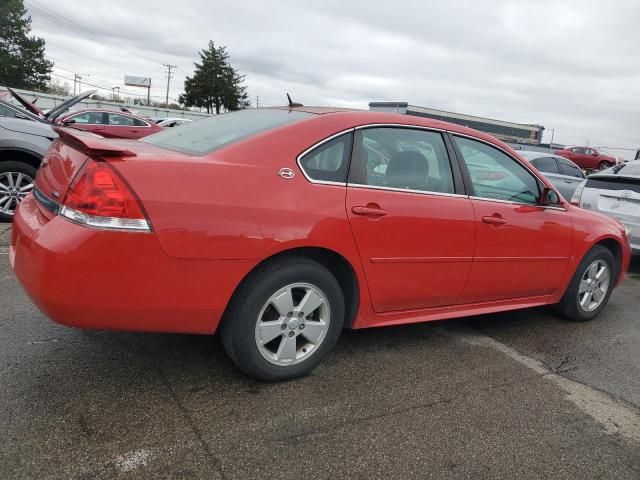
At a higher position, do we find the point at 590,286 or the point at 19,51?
the point at 19,51

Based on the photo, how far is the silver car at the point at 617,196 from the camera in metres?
6.28

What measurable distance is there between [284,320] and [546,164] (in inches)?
397

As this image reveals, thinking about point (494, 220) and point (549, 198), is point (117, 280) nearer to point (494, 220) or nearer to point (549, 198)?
point (494, 220)

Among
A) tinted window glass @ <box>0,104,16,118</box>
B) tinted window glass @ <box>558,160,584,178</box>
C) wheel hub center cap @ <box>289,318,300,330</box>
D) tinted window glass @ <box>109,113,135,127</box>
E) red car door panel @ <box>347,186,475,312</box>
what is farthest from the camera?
tinted window glass @ <box>109,113,135,127</box>

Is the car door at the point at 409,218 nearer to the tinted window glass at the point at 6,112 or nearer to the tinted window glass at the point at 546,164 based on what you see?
the tinted window glass at the point at 6,112

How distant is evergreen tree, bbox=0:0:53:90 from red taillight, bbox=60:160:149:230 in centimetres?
5819

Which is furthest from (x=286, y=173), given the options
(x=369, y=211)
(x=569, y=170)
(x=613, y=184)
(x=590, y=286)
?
(x=569, y=170)

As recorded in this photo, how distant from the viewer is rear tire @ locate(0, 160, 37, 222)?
5898mm

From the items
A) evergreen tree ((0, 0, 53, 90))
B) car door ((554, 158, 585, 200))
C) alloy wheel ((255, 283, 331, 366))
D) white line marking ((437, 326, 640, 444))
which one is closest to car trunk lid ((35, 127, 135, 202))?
alloy wheel ((255, 283, 331, 366))

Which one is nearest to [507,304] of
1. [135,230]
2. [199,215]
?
[199,215]

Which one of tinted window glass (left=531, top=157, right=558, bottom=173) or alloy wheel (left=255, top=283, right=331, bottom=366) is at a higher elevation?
tinted window glass (left=531, top=157, right=558, bottom=173)

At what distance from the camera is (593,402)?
305 cm

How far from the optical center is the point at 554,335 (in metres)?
4.18

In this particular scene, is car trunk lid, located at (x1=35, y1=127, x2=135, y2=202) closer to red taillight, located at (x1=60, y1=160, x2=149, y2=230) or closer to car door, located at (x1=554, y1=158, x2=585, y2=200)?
red taillight, located at (x1=60, y1=160, x2=149, y2=230)
